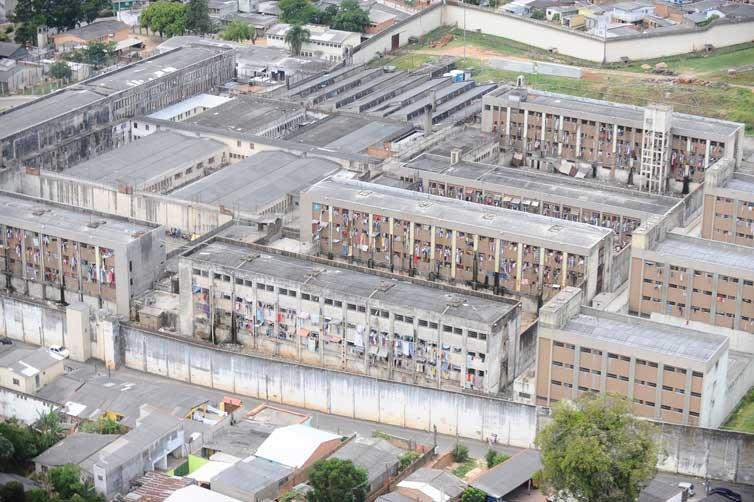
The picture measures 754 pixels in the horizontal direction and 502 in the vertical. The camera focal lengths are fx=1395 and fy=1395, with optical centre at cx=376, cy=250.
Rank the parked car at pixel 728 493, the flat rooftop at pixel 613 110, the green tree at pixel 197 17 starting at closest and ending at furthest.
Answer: the parked car at pixel 728 493, the flat rooftop at pixel 613 110, the green tree at pixel 197 17

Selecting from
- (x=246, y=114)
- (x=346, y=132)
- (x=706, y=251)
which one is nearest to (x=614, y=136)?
(x=346, y=132)

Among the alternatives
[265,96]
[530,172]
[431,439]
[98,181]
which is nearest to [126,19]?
[265,96]

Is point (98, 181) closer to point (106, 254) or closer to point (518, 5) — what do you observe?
point (106, 254)

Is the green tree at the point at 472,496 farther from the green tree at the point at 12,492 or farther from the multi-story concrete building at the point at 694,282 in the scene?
the multi-story concrete building at the point at 694,282

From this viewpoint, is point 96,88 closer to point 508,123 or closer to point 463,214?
point 508,123

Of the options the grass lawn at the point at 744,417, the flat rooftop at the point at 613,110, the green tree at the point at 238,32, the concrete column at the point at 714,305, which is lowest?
the grass lawn at the point at 744,417

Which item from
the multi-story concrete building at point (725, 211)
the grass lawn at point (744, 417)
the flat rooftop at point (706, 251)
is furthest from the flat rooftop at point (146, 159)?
the grass lawn at point (744, 417)

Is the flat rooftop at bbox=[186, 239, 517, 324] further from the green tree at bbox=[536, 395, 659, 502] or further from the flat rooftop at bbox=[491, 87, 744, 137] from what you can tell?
the flat rooftop at bbox=[491, 87, 744, 137]
